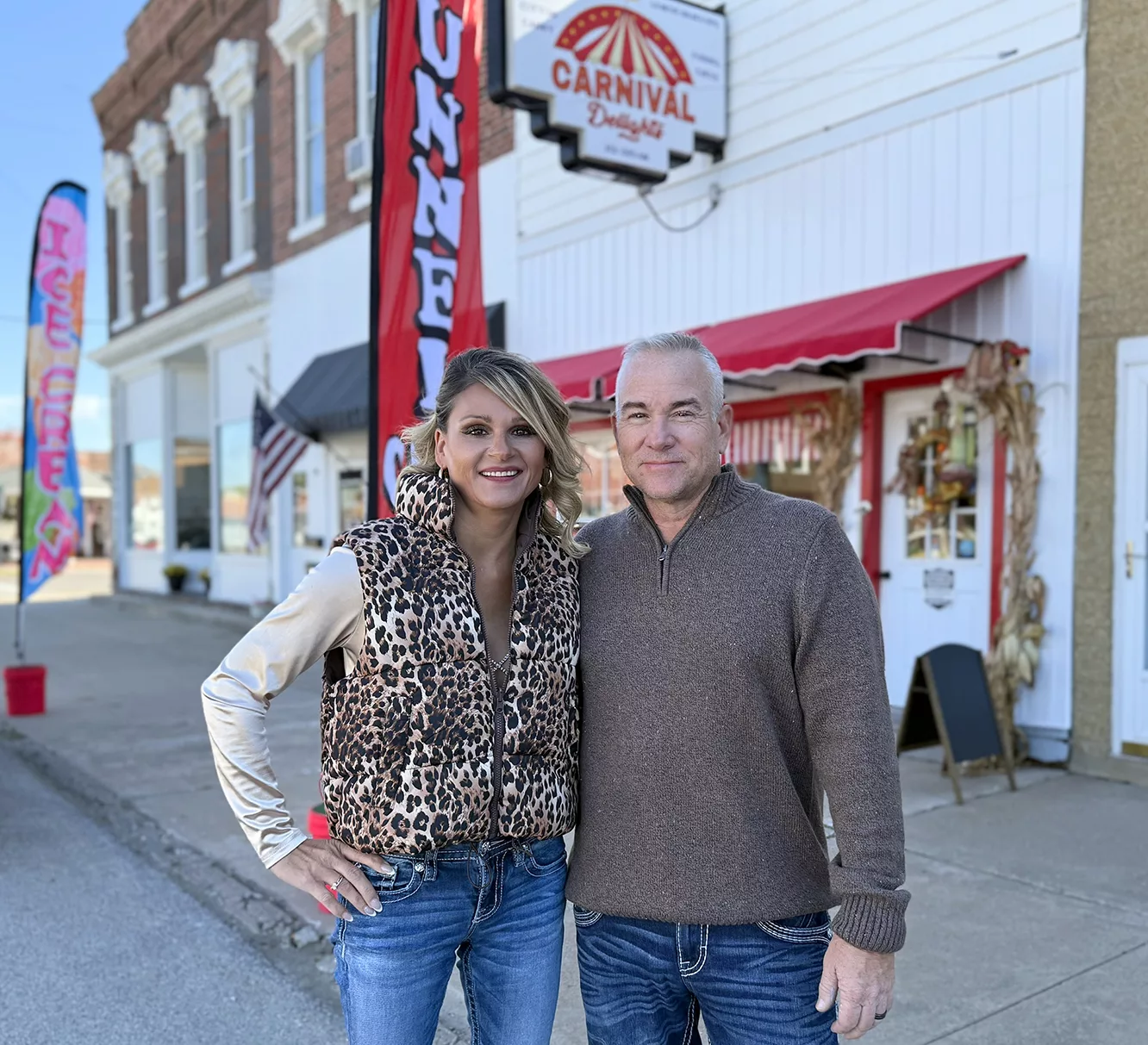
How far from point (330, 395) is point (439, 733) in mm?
11270

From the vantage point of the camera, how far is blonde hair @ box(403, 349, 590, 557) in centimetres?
205

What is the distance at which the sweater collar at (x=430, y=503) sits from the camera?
2.02 meters

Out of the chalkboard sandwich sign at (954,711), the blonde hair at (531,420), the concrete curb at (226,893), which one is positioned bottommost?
the concrete curb at (226,893)

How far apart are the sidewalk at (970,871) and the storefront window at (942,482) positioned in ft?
4.59

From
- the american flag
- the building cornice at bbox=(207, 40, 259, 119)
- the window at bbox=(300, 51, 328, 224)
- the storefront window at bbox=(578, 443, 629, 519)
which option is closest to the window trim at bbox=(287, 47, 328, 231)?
the window at bbox=(300, 51, 328, 224)

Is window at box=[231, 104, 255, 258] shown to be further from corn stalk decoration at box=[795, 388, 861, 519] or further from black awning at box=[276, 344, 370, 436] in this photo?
corn stalk decoration at box=[795, 388, 861, 519]

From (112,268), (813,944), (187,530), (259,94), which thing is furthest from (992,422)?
(112,268)

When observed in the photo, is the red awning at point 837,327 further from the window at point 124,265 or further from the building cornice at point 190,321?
the window at point 124,265

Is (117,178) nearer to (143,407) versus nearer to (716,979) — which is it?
(143,407)

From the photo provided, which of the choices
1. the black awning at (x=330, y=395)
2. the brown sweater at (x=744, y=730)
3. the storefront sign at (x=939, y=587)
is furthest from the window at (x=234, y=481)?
the brown sweater at (x=744, y=730)

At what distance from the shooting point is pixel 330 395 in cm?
1270

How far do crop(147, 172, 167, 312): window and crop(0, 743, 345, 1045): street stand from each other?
1627cm

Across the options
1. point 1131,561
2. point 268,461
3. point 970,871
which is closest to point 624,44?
point 1131,561

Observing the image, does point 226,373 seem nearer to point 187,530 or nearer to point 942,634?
point 187,530
